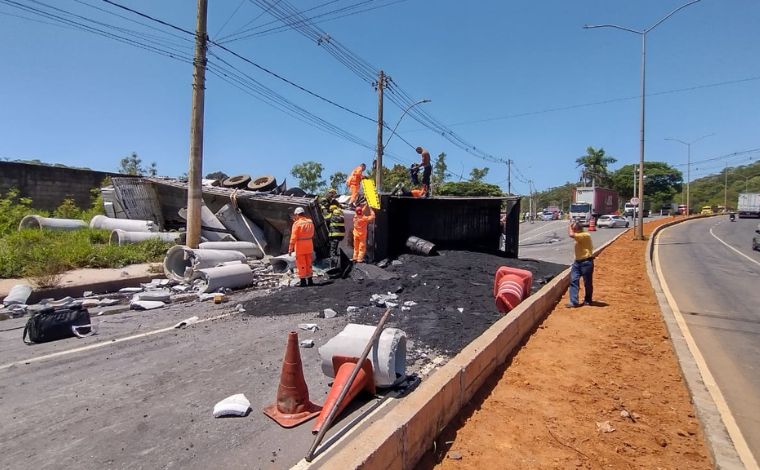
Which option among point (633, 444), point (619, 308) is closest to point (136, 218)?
point (619, 308)

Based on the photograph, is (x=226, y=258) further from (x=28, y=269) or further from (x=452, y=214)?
(x=452, y=214)

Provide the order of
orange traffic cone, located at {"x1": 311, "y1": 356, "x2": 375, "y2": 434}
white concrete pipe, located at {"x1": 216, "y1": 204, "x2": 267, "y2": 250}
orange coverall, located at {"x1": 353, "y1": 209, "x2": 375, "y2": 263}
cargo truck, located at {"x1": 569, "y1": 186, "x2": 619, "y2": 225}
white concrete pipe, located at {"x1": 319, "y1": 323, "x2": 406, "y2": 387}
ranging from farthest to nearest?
1. cargo truck, located at {"x1": 569, "y1": 186, "x2": 619, "y2": 225}
2. white concrete pipe, located at {"x1": 216, "y1": 204, "x2": 267, "y2": 250}
3. orange coverall, located at {"x1": 353, "y1": 209, "x2": 375, "y2": 263}
4. white concrete pipe, located at {"x1": 319, "y1": 323, "x2": 406, "y2": 387}
5. orange traffic cone, located at {"x1": 311, "y1": 356, "x2": 375, "y2": 434}

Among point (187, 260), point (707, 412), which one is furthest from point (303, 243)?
point (707, 412)

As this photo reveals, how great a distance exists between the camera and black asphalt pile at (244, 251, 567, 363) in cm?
586

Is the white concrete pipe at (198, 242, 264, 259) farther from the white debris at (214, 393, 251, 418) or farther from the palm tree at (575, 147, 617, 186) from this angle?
the palm tree at (575, 147, 617, 186)

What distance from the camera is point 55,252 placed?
9.44 m

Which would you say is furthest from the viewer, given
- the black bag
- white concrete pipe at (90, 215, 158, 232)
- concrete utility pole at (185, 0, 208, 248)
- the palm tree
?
the palm tree

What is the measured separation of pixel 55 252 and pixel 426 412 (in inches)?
389

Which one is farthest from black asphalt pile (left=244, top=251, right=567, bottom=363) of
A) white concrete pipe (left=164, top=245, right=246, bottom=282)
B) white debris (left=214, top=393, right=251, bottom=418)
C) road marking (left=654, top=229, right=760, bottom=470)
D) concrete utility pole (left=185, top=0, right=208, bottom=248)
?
concrete utility pole (left=185, top=0, right=208, bottom=248)

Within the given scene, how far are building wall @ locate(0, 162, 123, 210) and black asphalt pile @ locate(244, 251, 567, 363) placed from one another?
47.1 ft

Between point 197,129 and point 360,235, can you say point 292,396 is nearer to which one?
point 360,235

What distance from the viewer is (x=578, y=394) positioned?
3961 millimetres

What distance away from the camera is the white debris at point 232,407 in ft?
11.2

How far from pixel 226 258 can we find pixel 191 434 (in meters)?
7.18
